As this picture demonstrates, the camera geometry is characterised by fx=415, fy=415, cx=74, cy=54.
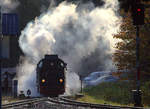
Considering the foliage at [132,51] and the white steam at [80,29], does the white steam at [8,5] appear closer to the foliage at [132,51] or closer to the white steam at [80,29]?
the white steam at [80,29]

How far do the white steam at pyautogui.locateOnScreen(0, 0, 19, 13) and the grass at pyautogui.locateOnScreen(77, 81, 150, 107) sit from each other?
27365mm

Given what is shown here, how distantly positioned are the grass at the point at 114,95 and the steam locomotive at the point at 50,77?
2871 millimetres

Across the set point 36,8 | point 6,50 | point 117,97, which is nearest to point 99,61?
point 36,8

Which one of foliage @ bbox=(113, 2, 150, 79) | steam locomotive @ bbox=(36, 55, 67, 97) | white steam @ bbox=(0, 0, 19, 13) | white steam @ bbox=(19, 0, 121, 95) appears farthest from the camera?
white steam @ bbox=(0, 0, 19, 13)

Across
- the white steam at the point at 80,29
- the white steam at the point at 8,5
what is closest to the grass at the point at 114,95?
the white steam at the point at 80,29

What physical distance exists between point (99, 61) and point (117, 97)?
33.0 metres

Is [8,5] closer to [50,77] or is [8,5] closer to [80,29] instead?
[80,29]

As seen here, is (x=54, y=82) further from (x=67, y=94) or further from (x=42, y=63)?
(x=67, y=94)

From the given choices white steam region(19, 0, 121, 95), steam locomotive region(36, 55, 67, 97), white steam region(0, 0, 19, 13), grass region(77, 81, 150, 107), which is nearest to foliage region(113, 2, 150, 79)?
grass region(77, 81, 150, 107)

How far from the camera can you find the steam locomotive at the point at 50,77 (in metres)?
27.1

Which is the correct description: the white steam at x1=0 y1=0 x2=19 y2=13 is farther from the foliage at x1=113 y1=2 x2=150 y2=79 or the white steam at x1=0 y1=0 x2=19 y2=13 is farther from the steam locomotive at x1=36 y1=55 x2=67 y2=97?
the steam locomotive at x1=36 y1=55 x2=67 y2=97

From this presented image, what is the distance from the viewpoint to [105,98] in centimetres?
2997

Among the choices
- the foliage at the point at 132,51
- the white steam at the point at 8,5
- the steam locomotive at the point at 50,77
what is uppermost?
the white steam at the point at 8,5

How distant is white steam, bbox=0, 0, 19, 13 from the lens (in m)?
59.0
